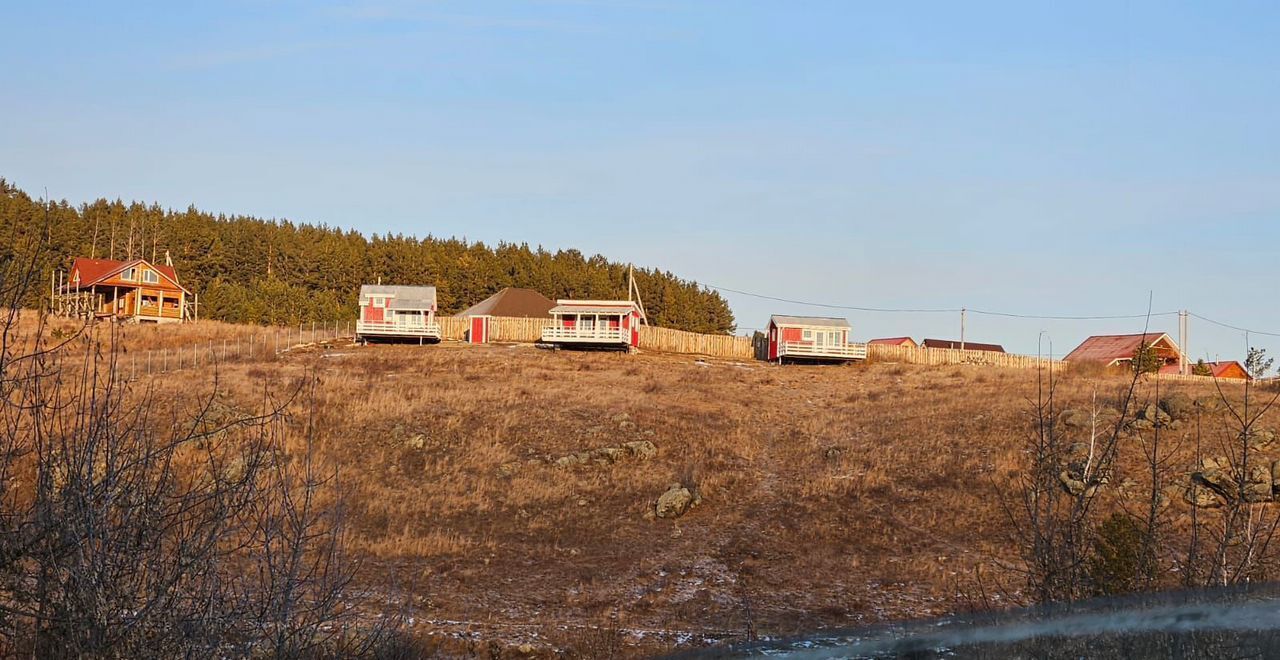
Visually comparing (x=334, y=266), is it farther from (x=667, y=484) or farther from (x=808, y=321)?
(x=667, y=484)

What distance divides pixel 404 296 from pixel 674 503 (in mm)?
43329

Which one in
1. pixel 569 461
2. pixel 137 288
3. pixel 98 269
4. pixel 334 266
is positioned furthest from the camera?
pixel 334 266

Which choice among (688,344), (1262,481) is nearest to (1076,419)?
(1262,481)

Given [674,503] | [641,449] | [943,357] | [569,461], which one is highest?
[943,357]

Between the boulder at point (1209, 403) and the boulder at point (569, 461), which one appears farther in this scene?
the boulder at point (1209, 403)

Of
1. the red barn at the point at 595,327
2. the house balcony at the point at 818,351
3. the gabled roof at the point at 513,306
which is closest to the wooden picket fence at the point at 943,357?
the house balcony at the point at 818,351

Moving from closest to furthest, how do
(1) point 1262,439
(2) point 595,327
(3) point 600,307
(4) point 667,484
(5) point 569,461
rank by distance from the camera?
(4) point 667,484 < (1) point 1262,439 < (5) point 569,461 < (2) point 595,327 < (3) point 600,307

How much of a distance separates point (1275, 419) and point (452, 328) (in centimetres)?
5195

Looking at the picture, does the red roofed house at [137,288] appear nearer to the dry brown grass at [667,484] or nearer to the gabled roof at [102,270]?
the gabled roof at [102,270]

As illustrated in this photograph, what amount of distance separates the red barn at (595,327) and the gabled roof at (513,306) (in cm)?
1156

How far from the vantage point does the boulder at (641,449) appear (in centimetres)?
3675

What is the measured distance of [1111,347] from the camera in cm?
7612

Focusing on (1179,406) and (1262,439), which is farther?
(1179,406)

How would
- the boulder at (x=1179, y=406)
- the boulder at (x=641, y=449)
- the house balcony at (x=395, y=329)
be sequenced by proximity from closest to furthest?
the boulder at (x=641, y=449) < the boulder at (x=1179, y=406) < the house balcony at (x=395, y=329)
